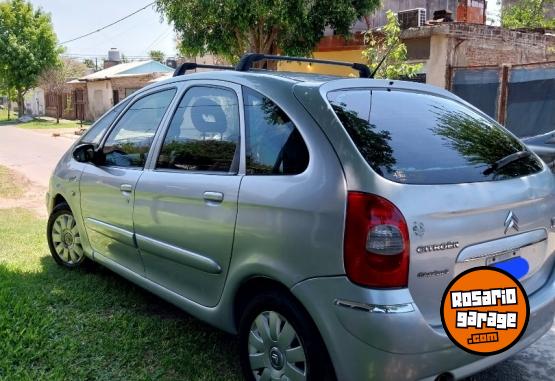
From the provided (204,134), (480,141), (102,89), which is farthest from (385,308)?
(102,89)

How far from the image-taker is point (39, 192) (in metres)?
9.80

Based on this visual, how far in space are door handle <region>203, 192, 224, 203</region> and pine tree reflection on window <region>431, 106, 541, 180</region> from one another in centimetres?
113

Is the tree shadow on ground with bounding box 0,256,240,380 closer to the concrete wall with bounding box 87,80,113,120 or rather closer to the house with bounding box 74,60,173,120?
the house with bounding box 74,60,173,120

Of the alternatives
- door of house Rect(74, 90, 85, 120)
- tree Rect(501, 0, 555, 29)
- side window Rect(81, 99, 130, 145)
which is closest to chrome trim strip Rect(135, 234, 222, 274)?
side window Rect(81, 99, 130, 145)

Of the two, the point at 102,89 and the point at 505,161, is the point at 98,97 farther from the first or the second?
the point at 505,161

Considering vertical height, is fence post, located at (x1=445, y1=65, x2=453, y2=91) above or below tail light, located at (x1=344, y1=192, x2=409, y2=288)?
above

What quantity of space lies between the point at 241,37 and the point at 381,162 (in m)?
11.3

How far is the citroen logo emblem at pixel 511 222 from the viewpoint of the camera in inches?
91.8

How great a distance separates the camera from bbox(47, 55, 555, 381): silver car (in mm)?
2070

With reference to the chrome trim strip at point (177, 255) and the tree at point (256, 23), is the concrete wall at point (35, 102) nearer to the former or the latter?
the tree at point (256, 23)

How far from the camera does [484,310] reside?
7.25 feet

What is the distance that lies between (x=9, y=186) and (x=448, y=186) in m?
9.97

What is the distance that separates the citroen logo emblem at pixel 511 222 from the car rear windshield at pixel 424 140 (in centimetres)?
19

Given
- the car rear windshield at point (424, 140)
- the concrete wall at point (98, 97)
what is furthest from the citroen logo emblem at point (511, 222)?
the concrete wall at point (98, 97)
